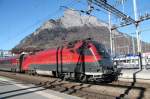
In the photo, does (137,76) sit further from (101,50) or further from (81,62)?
(81,62)

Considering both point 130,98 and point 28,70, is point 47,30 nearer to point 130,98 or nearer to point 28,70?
point 28,70

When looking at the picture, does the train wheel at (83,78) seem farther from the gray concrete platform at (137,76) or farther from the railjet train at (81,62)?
the gray concrete platform at (137,76)

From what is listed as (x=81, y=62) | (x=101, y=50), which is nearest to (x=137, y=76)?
(x=101, y=50)

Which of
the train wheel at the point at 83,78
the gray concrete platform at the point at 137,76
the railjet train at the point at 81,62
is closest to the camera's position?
the railjet train at the point at 81,62

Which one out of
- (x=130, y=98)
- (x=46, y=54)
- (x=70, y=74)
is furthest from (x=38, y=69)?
(x=130, y=98)

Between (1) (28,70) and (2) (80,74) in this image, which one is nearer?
(2) (80,74)

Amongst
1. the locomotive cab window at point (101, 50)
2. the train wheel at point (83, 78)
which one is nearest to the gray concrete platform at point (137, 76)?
the locomotive cab window at point (101, 50)

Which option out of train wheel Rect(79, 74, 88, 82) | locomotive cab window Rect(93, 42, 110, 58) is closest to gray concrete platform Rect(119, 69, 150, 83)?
locomotive cab window Rect(93, 42, 110, 58)

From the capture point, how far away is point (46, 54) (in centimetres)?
2669

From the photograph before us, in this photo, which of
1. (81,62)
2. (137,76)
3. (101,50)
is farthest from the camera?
(137,76)

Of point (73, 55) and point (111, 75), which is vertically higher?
point (73, 55)

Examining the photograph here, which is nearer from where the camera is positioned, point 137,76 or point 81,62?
point 81,62

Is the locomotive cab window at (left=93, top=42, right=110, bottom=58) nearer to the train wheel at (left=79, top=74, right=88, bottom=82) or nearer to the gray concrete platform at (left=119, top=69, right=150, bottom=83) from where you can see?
the train wheel at (left=79, top=74, right=88, bottom=82)

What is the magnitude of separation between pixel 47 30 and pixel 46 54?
508 feet
